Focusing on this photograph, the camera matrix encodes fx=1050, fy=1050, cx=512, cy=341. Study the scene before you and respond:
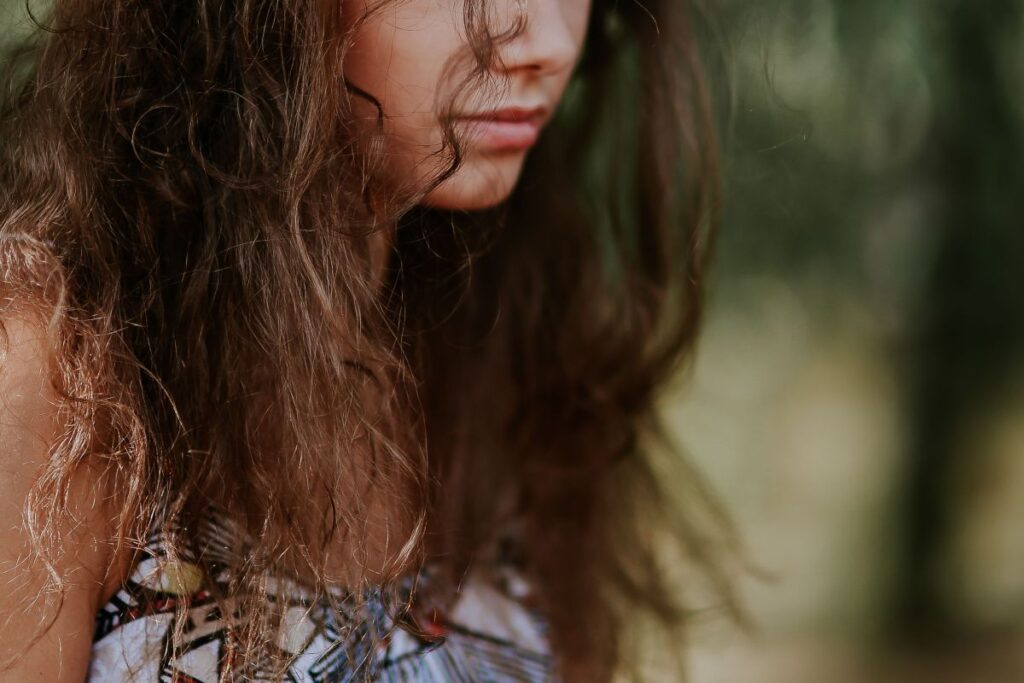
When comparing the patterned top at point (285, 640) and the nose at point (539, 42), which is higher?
the nose at point (539, 42)

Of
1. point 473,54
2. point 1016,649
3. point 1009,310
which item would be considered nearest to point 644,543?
point 473,54

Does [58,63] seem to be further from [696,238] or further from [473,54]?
[696,238]

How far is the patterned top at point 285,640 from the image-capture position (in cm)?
108

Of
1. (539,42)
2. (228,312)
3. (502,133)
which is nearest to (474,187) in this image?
(502,133)

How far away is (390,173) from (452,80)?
5.0 inches

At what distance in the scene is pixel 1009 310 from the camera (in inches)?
130

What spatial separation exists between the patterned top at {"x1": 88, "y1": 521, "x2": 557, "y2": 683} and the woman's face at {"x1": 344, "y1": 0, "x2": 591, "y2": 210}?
0.48 m

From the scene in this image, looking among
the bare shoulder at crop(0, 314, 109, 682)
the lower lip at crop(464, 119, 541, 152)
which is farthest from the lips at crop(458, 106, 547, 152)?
the bare shoulder at crop(0, 314, 109, 682)

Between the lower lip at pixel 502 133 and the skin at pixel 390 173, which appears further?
the lower lip at pixel 502 133

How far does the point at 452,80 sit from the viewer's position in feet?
3.77

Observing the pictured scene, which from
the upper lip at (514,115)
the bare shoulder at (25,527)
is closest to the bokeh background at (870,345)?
the upper lip at (514,115)

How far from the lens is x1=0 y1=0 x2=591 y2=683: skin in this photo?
0.95 meters

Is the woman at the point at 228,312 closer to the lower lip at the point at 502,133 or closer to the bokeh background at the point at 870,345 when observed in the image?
the lower lip at the point at 502,133

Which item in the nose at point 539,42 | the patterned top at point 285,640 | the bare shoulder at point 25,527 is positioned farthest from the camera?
the nose at point 539,42
